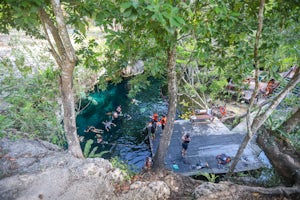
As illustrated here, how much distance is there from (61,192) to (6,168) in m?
1.64

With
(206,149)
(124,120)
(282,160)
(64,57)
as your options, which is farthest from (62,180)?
(124,120)

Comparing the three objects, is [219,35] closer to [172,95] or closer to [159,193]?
[172,95]

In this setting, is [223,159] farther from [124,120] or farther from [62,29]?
[62,29]

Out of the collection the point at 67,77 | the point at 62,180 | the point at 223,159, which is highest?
the point at 67,77

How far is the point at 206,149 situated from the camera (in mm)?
10117

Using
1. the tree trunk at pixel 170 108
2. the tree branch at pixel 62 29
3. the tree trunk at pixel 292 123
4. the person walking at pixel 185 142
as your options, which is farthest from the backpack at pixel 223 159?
the tree branch at pixel 62 29

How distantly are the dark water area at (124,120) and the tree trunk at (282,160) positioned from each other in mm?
5562

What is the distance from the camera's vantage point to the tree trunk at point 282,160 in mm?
4559

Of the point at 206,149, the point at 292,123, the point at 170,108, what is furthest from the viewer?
the point at 206,149

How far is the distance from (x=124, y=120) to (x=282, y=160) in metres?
11.3

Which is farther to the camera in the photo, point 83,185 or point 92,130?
point 92,130

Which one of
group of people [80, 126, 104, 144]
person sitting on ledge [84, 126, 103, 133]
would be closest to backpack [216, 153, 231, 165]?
group of people [80, 126, 104, 144]

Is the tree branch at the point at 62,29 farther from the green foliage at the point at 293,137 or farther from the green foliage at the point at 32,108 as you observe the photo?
the green foliage at the point at 293,137

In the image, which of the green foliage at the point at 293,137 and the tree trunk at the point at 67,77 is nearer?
the tree trunk at the point at 67,77
